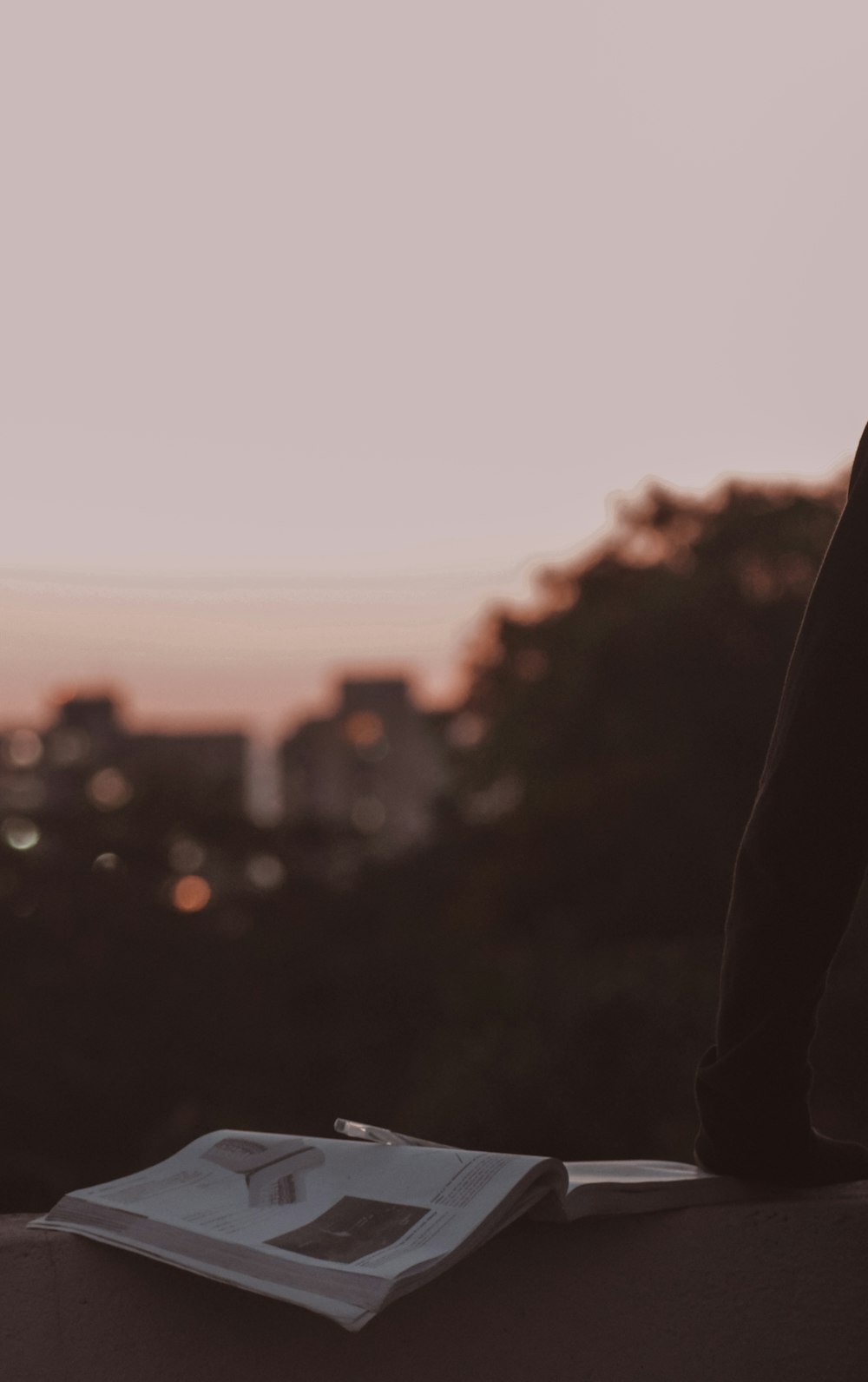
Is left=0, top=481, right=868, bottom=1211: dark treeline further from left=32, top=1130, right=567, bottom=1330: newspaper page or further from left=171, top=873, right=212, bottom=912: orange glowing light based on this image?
left=32, top=1130, right=567, bottom=1330: newspaper page

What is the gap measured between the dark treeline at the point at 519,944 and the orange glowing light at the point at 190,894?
30 cm

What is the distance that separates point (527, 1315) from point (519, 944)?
15.7 m

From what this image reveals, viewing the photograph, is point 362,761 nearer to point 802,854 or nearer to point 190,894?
point 190,894

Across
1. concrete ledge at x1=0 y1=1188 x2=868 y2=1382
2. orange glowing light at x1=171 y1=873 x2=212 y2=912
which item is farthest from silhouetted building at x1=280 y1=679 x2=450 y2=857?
concrete ledge at x1=0 y1=1188 x2=868 y2=1382

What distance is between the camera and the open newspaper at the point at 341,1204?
3.82 feet

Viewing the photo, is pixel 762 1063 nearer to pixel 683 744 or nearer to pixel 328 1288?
pixel 328 1288

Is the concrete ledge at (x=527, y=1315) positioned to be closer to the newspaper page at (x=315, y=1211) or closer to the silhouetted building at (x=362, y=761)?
the newspaper page at (x=315, y=1211)

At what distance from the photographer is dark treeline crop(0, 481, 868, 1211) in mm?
14016

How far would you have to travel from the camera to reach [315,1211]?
4.34 feet

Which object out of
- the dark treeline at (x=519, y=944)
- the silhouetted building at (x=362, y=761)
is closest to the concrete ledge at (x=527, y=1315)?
the dark treeline at (x=519, y=944)

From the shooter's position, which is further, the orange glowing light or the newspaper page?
the orange glowing light

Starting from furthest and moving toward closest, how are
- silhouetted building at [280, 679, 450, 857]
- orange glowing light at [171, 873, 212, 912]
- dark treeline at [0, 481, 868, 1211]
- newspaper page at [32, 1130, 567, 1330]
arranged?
silhouetted building at [280, 679, 450, 857] < orange glowing light at [171, 873, 212, 912] < dark treeline at [0, 481, 868, 1211] < newspaper page at [32, 1130, 567, 1330]

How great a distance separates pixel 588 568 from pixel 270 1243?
17.8 metres

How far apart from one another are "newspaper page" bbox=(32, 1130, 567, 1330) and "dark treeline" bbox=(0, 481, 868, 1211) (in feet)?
37.8
